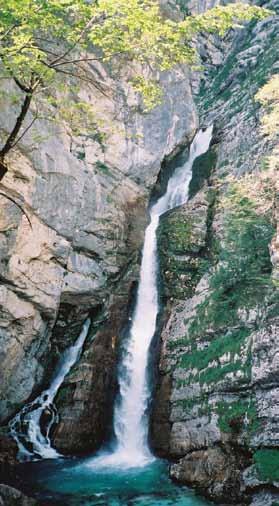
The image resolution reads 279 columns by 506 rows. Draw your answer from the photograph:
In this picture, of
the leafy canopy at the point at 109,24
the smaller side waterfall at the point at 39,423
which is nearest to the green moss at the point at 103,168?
the smaller side waterfall at the point at 39,423

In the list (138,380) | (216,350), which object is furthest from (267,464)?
(138,380)

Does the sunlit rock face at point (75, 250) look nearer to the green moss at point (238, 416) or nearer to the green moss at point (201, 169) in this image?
the green moss at point (201, 169)

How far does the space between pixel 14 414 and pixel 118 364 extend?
369cm

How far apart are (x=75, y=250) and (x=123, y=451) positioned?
269 inches

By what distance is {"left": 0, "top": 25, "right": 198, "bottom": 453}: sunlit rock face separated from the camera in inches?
574

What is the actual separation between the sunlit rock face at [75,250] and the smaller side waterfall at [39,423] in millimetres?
318

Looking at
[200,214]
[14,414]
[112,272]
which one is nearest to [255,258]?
[200,214]

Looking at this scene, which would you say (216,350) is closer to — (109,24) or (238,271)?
(238,271)

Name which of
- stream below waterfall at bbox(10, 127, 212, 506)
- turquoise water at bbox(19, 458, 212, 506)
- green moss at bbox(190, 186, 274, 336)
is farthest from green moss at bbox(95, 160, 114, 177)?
turquoise water at bbox(19, 458, 212, 506)

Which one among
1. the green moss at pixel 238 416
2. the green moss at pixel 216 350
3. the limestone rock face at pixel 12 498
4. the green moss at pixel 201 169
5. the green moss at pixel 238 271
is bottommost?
the limestone rock face at pixel 12 498

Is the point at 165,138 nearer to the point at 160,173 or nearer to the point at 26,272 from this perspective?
the point at 160,173

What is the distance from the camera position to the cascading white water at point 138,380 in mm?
14070

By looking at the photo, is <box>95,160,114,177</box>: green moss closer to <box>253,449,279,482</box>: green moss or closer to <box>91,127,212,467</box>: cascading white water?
<box>91,127,212,467</box>: cascading white water

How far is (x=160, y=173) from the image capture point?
2138 cm
